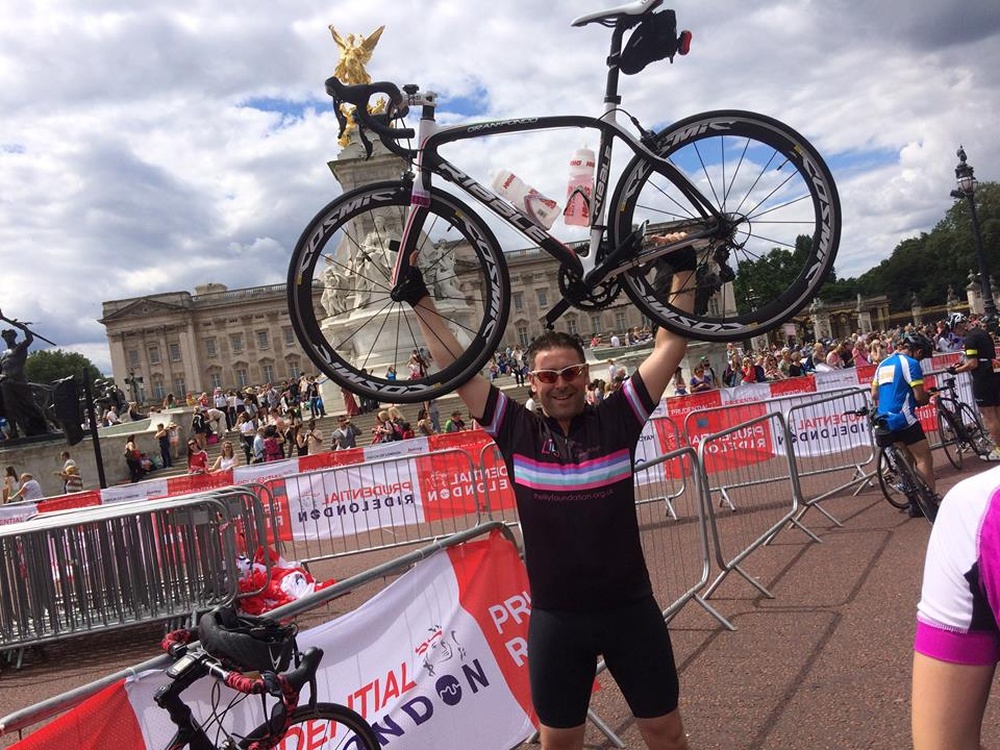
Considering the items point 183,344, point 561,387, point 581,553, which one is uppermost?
point 183,344

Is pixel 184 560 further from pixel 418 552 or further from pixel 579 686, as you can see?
pixel 579 686

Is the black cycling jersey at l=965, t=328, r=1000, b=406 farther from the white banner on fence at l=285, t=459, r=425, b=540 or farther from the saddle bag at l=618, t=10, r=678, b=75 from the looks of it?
the saddle bag at l=618, t=10, r=678, b=75

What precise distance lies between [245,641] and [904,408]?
7.70m

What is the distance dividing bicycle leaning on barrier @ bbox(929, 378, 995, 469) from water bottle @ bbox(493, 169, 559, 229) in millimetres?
9115

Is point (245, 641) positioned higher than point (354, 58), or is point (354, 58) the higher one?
point (354, 58)

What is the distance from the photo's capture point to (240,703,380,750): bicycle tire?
3262mm

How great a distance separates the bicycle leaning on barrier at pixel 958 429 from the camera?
11.5 meters

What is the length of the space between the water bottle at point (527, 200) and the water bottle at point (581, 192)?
0.08 m

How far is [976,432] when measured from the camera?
40.4 feet

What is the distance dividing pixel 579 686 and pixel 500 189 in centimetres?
197

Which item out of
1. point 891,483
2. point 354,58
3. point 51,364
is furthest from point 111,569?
point 51,364

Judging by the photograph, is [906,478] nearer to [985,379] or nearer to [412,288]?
[985,379]

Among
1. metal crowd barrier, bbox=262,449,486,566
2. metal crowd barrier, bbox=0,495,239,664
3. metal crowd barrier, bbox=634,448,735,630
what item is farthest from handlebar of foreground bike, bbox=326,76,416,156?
metal crowd barrier, bbox=262,449,486,566

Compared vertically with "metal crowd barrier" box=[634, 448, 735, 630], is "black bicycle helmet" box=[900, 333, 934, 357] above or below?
above
